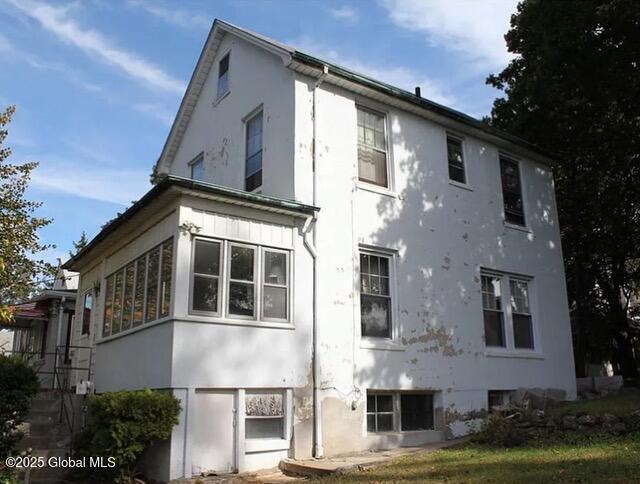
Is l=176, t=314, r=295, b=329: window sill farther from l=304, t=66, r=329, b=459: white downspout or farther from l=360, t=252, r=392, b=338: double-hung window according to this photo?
l=360, t=252, r=392, b=338: double-hung window

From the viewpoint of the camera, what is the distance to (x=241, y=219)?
10781 mm

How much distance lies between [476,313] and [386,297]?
270cm

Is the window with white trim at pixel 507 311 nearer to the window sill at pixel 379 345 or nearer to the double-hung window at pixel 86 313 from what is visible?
the window sill at pixel 379 345

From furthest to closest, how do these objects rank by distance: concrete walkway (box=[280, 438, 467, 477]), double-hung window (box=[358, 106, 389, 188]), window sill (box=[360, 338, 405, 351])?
double-hung window (box=[358, 106, 389, 188])
window sill (box=[360, 338, 405, 351])
concrete walkway (box=[280, 438, 467, 477])

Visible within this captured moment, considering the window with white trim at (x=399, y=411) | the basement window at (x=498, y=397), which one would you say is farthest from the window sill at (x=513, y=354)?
the window with white trim at (x=399, y=411)

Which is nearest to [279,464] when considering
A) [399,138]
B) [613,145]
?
[399,138]

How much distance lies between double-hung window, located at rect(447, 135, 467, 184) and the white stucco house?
0.05 meters

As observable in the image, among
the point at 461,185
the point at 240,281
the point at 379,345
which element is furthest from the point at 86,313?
the point at 461,185

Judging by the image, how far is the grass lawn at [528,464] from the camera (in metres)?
7.75

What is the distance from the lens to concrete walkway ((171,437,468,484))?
30.2 feet

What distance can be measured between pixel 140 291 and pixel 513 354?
347 inches

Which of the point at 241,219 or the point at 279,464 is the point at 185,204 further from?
the point at 279,464

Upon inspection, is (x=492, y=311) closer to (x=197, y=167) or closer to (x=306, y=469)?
(x=306, y=469)

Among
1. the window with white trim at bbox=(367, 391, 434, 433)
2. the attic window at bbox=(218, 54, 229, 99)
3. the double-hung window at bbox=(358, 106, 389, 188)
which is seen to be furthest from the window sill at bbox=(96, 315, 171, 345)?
the attic window at bbox=(218, 54, 229, 99)
